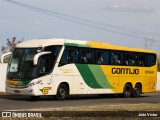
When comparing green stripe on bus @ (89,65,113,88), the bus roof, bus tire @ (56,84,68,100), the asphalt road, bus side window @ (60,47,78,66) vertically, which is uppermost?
the bus roof

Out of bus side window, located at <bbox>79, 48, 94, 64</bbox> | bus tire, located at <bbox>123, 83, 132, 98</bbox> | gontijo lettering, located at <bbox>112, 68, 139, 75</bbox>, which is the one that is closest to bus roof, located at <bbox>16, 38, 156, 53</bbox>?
bus side window, located at <bbox>79, 48, 94, 64</bbox>

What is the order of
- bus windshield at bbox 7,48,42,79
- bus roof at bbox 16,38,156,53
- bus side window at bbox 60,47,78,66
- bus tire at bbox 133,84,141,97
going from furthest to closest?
bus tire at bbox 133,84,141,97, bus side window at bbox 60,47,78,66, bus roof at bbox 16,38,156,53, bus windshield at bbox 7,48,42,79

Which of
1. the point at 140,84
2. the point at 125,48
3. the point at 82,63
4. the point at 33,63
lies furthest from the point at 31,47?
the point at 140,84

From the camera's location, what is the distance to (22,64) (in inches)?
958

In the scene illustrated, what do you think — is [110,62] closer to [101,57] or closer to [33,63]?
[101,57]

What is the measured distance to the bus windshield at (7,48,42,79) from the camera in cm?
2403

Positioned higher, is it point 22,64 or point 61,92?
point 22,64

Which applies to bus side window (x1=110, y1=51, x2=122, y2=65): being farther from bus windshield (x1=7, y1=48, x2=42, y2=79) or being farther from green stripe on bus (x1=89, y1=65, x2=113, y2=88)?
bus windshield (x1=7, y1=48, x2=42, y2=79)

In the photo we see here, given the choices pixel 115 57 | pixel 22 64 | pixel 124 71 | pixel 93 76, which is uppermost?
pixel 115 57

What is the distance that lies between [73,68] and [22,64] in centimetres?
309

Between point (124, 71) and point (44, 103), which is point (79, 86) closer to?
point (44, 103)

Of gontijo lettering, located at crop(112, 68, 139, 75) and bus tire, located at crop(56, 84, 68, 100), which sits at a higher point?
gontijo lettering, located at crop(112, 68, 139, 75)

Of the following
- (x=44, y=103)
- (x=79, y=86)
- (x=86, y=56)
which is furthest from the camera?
(x=86, y=56)

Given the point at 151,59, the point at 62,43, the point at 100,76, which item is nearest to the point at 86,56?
the point at 100,76
